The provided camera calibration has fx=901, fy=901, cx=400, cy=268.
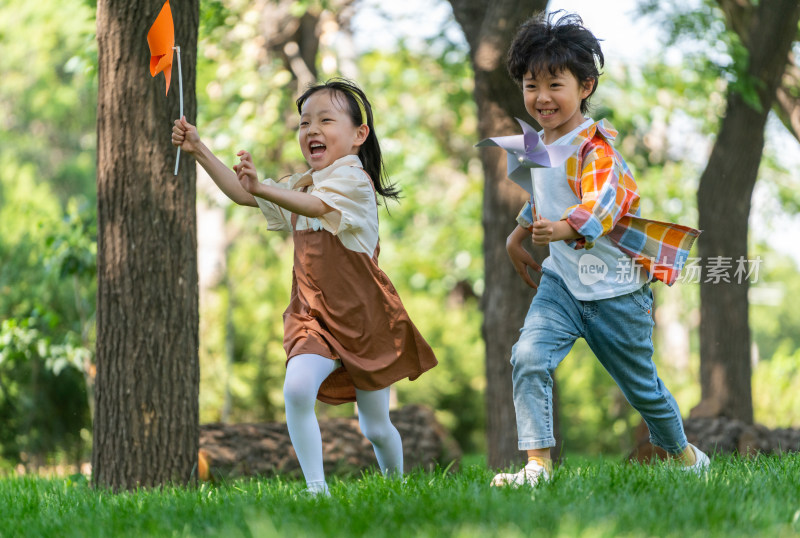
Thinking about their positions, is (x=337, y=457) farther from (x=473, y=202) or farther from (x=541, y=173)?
(x=473, y=202)

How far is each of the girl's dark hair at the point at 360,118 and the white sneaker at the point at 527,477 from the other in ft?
4.56

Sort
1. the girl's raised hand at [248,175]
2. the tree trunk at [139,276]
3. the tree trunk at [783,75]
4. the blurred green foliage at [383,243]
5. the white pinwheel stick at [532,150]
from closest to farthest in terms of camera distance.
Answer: the girl's raised hand at [248,175], the white pinwheel stick at [532,150], the tree trunk at [139,276], the tree trunk at [783,75], the blurred green foliage at [383,243]

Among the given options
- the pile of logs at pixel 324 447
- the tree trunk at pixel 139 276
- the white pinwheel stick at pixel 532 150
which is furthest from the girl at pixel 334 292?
the pile of logs at pixel 324 447

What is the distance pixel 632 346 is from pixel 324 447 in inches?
141

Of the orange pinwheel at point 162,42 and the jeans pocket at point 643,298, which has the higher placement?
the orange pinwheel at point 162,42

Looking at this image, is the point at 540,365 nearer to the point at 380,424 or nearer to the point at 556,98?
the point at 380,424

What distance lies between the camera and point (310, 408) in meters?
3.79

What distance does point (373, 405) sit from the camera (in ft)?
13.3

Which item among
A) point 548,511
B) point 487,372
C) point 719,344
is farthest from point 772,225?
point 548,511

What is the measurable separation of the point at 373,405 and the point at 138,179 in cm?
177

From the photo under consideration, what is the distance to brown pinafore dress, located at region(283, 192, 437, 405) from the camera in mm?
3949

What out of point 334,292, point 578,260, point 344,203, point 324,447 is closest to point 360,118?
point 344,203

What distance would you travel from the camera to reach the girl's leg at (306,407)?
372cm

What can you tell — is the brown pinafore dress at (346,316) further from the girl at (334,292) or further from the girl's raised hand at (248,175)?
the girl's raised hand at (248,175)
